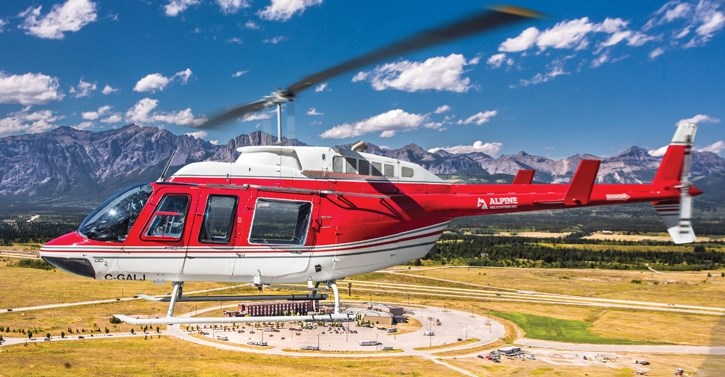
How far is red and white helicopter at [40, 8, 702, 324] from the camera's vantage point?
16016mm

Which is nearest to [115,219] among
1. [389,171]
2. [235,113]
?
[235,113]

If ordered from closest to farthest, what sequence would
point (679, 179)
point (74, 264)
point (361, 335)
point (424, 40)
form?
point (424, 40), point (74, 264), point (679, 179), point (361, 335)

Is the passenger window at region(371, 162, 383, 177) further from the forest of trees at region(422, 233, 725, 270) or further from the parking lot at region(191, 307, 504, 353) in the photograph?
the forest of trees at region(422, 233, 725, 270)

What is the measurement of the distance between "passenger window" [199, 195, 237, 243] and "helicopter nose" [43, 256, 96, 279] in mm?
3326

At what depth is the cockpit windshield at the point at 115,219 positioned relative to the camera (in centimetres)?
1603

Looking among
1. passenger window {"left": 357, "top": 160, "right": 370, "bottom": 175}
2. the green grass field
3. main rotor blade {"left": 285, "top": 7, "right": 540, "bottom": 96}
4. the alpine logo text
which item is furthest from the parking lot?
main rotor blade {"left": 285, "top": 7, "right": 540, "bottom": 96}

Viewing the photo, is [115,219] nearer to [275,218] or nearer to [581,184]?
[275,218]

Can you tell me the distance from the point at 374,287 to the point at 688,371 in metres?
64.0

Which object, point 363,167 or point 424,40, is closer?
point 424,40

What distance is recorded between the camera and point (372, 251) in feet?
56.9

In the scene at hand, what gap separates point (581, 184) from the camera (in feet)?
57.9

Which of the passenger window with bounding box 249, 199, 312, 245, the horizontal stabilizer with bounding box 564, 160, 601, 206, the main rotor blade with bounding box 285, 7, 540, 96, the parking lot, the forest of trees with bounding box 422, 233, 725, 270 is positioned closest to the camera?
the main rotor blade with bounding box 285, 7, 540, 96

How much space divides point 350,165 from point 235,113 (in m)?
3.98

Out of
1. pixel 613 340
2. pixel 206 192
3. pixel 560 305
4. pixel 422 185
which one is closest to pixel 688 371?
pixel 613 340
